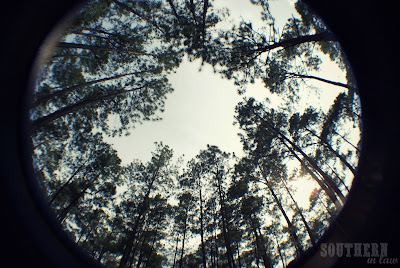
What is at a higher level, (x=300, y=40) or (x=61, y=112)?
(x=300, y=40)

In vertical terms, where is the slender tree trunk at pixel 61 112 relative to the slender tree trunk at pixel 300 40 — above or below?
below

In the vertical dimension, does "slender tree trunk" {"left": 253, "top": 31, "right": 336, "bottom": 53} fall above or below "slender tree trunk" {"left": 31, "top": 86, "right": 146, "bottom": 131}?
above

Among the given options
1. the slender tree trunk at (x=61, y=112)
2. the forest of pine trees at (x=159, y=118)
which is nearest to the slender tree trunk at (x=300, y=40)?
the forest of pine trees at (x=159, y=118)

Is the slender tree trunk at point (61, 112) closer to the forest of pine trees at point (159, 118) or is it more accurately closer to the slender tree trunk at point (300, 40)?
the forest of pine trees at point (159, 118)

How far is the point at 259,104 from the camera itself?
13328mm

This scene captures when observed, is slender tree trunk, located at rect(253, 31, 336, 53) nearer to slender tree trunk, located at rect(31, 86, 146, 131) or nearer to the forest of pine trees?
the forest of pine trees

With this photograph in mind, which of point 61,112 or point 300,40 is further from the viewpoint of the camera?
point 61,112

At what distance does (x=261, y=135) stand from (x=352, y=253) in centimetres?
1179

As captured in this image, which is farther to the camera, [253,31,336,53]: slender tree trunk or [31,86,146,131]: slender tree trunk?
[31,86,146,131]: slender tree trunk

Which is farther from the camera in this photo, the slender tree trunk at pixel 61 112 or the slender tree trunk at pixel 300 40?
the slender tree trunk at pixel 61 112

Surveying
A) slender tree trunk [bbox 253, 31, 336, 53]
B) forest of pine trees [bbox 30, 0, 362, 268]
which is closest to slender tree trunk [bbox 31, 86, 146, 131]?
forest of pine trees [bbox 30, 0, 362, 268]
